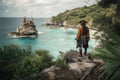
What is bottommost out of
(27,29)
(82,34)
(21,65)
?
(27,29)

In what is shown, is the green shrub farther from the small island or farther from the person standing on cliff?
the small island

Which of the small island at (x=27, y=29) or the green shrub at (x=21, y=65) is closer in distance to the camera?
the green shrub at (x=21, y=65)

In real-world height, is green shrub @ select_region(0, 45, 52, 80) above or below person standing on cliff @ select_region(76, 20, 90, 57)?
below

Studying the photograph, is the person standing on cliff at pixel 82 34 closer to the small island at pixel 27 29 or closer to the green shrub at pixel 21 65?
the green shrub at pixel 21 65

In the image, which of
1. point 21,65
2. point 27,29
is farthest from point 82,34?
point 27,29

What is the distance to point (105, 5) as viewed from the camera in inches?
564

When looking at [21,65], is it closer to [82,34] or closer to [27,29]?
[82,34]

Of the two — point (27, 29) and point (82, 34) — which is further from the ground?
point (82, 34)

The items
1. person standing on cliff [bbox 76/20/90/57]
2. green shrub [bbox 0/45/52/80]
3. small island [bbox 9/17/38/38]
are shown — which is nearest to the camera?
person standing on cliff [bbox 76/20/90/57]

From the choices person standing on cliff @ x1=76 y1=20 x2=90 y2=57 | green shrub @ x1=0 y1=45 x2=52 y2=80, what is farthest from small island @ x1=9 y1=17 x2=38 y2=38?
person standing on cliff @ x1=76 y1=20 x2=90 y2=57

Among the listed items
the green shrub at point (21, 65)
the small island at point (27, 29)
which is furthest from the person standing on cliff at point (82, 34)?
the small island at point (27, 29)

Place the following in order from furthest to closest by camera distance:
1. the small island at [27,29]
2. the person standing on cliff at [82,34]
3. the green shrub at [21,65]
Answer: the small island at [27,29] → the green shrub at [21,65] → the person standing on cliff at [82,34]

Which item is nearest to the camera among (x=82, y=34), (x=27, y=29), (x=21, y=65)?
(x=82, y=34)

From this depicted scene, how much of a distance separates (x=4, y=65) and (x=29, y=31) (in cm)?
7908
